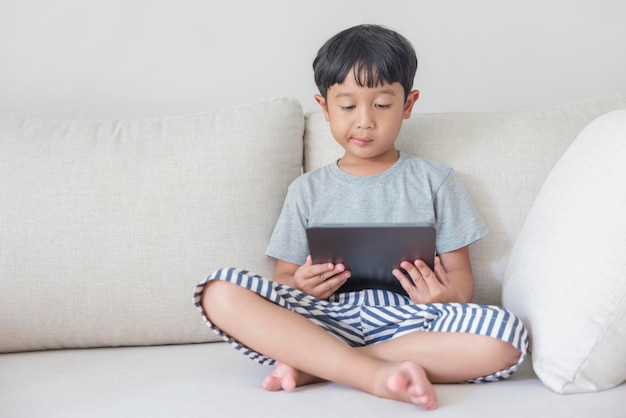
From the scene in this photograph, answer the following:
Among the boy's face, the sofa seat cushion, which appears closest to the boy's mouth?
the boy's face

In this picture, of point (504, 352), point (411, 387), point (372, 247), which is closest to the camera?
point (411, 387)

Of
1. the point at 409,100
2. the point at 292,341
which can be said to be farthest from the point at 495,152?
the point at 292,341

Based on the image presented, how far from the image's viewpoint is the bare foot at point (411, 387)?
1161 mm

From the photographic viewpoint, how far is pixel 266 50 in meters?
2.10

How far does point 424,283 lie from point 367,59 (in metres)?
0.47

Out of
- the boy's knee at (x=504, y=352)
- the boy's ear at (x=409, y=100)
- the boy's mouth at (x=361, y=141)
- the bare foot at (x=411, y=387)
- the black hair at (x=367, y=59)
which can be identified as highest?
the black hair at (x=367, y=59)

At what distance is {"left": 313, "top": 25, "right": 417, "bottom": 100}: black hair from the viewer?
1579mm

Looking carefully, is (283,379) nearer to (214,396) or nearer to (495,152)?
(214,396)

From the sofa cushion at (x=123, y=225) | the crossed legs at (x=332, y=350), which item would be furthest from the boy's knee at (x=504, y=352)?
the sofa cushion at (x=123, y=225)

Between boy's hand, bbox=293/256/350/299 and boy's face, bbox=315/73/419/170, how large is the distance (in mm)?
280

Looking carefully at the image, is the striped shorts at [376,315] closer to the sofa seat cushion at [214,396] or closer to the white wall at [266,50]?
the sofa seat cushion at [214,396]

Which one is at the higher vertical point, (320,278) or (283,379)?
(320,278)

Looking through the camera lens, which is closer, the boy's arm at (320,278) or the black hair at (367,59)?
the boy's arm at (320,278)

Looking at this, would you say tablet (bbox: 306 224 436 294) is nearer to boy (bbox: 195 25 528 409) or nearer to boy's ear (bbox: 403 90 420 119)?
boy (bbox: 195 25 528 409)
